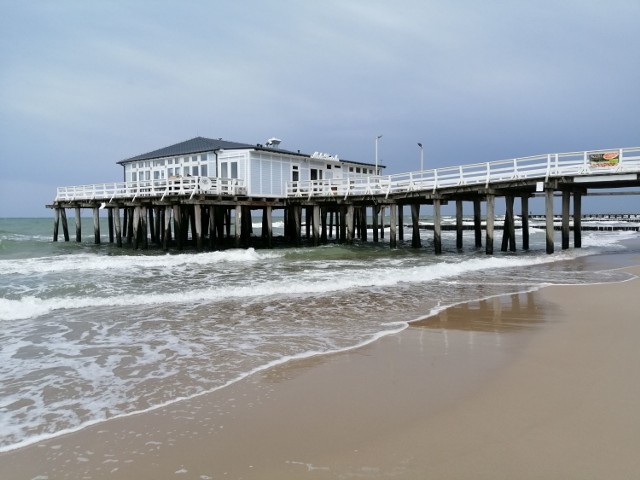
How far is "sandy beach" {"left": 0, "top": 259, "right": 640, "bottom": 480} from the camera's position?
3.39m

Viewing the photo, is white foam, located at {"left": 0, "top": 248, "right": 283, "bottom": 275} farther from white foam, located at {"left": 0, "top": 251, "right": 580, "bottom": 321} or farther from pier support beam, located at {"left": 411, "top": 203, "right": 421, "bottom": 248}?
pier support beam, located at {"left": 411, "top": 203, "right": 421, "bottom": 248}

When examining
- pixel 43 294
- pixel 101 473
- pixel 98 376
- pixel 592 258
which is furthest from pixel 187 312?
pixel 592 258

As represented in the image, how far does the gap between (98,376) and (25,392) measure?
2.46ft

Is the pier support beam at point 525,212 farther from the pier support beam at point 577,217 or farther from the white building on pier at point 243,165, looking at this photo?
the white building on pier at point 243,165

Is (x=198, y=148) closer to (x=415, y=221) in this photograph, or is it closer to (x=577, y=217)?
(x=415, y=221)

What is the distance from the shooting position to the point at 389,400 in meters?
4.67

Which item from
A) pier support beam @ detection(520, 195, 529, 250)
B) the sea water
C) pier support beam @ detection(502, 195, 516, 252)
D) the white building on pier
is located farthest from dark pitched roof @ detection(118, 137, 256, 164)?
pier support beam @ detection(520, 195, 529, 250)

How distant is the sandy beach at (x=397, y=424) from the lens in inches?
133

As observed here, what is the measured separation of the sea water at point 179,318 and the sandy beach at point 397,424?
52cm

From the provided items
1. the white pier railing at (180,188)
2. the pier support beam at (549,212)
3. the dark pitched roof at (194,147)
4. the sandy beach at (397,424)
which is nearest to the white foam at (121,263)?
the white pier railing at (180,188)

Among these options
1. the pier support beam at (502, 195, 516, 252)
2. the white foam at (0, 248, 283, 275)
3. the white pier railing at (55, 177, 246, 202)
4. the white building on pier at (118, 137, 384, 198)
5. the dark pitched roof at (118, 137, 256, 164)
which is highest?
the dark pitched roof at (118, 137, 256, 164)

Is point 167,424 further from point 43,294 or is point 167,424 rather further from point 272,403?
point 43,294

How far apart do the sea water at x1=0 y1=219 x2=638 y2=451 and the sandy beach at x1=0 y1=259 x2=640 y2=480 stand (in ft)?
1.70

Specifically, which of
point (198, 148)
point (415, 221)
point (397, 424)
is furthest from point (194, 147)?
point (397, 424)
